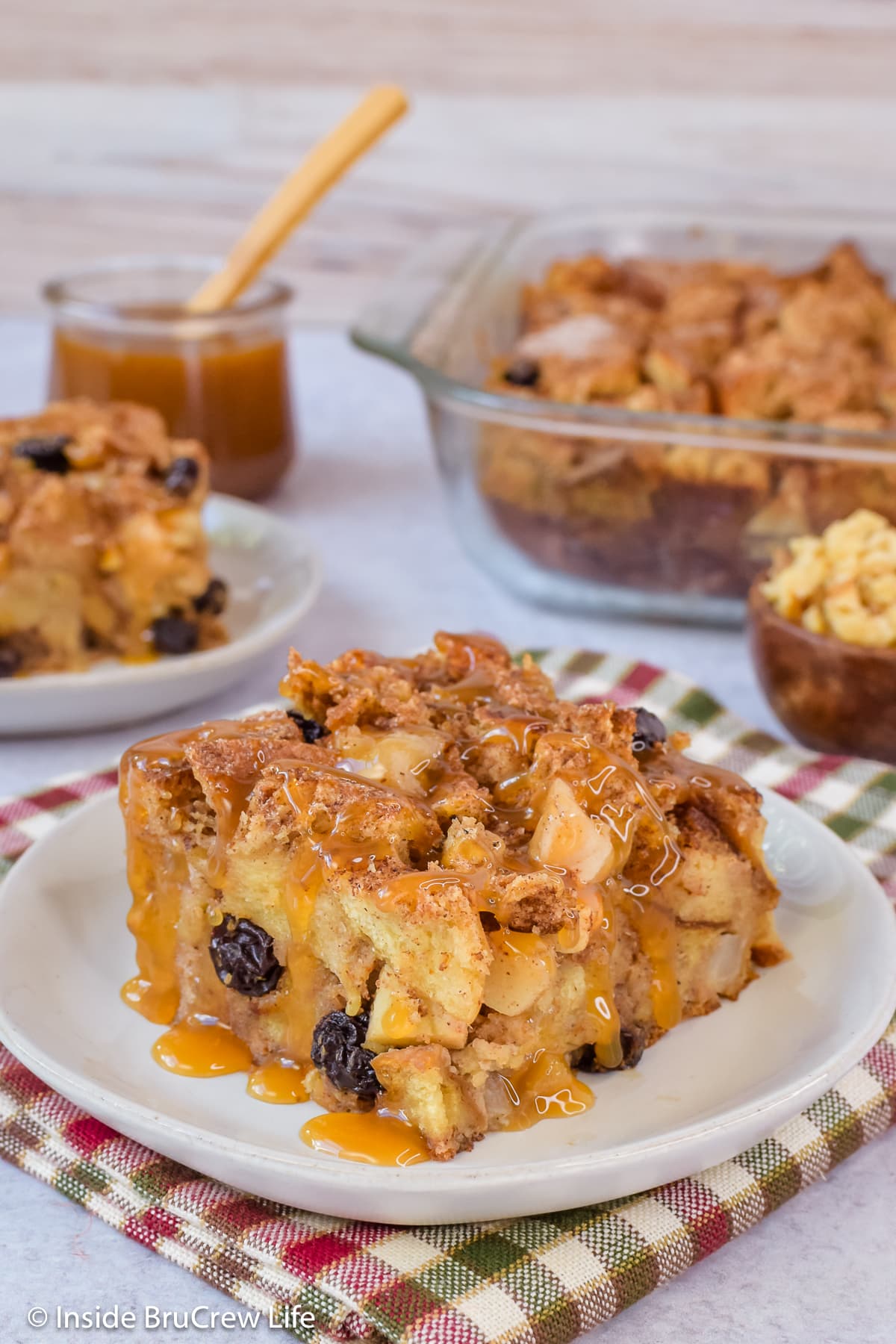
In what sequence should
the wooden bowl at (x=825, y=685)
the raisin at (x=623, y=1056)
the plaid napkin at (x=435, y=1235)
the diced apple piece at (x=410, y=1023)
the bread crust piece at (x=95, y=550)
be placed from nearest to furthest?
the plaid napkin at (x=435, y=1235)
the diced apple piece at (x=410, y=1023)
the raisin at (x=623, y=1056)
the wooden bowl at (x=825, y=685)
the bread crust piece at (x=95, y=550)

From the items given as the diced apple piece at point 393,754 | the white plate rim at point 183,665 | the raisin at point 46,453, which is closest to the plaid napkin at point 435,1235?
the diced apple piece at point 393,754

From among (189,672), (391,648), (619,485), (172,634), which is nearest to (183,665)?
(189,672)

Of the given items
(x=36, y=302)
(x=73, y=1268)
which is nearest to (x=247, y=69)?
(x=36, y=302)

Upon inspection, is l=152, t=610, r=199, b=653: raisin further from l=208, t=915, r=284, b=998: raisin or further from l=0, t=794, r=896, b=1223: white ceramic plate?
l=208, t=915, r=284, b=998: raisin

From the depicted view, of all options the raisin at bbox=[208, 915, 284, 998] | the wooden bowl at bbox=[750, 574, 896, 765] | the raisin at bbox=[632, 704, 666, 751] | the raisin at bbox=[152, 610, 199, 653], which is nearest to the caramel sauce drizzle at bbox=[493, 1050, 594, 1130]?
the raisin at bbox=[208, 915, 284, 998]

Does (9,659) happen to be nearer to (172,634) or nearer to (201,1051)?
(172,634)

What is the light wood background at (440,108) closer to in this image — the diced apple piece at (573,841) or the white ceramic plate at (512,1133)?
the white ceramic plate at (512,1133)
